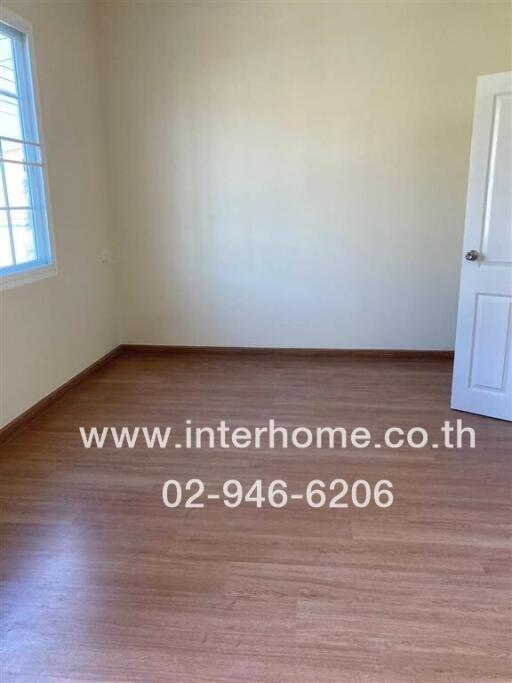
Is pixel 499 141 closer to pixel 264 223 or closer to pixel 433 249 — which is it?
pixel 433 249

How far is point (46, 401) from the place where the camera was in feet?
12.0

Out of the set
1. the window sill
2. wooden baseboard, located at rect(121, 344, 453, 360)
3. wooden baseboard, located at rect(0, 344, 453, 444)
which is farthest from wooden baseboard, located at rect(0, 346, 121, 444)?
the window sill

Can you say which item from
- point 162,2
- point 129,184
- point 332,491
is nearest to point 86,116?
point 129,184

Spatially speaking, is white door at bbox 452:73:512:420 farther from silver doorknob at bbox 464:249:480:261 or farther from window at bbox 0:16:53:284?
window at bbox 0:16:53:284

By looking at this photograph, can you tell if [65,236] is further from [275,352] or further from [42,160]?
[275,352]

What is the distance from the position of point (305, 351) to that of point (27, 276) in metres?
2.45

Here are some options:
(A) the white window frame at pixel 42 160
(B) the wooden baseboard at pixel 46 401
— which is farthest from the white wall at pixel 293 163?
(A) the white window frame at pixel 42 160

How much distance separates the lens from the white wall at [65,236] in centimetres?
333

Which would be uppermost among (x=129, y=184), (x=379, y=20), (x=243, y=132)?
(x=379, y=20)

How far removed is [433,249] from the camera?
4.47 metres

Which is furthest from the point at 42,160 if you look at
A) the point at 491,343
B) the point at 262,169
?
the point at 491,343

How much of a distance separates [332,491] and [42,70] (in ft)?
10.7

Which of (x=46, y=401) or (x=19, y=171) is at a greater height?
(x=19, y=171)

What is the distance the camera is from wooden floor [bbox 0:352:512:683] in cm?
167
